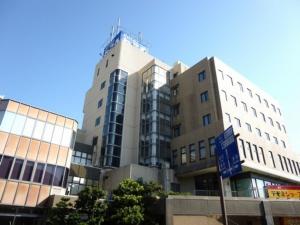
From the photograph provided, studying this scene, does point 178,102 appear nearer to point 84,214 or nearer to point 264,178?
point 264,178

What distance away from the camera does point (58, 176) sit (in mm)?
23531

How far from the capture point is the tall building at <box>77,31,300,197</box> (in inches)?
1193

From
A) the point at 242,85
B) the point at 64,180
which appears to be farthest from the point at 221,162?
the point at 242,85

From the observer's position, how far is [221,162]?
1237 centimetres

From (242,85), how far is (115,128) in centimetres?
2113

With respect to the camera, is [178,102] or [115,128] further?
[178,102]

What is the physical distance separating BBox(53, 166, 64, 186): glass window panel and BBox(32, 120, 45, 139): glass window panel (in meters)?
3.61

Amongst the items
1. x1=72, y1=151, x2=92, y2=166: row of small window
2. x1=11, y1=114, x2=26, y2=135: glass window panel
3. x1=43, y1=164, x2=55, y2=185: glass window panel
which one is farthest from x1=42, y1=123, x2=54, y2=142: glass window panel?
x1=72, y1=151, x2=92, y2=166: row of small window

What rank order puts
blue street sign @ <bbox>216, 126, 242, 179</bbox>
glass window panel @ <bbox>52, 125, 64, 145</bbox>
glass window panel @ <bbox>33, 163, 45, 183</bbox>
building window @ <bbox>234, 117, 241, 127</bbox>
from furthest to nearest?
building window @ <bbox>234, 117, 241, 127</bbox>
glass window panel @ <bbox>52, 125, 64, 145</bbox>
glass window panel @ <bbox>33, 163, 45, 183</bbox>
blue street sign @ <bbox>216, 126, 242, 179</bbox>

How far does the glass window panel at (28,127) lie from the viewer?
2311cm

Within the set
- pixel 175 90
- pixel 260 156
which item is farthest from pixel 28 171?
pixel 260 156

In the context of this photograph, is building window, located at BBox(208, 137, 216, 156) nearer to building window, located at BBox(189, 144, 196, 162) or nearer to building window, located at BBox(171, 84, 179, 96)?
building window, located at BBox(189, 144, 196, 162)

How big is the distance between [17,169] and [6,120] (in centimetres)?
468

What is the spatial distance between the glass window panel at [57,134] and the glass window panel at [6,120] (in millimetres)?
3973
